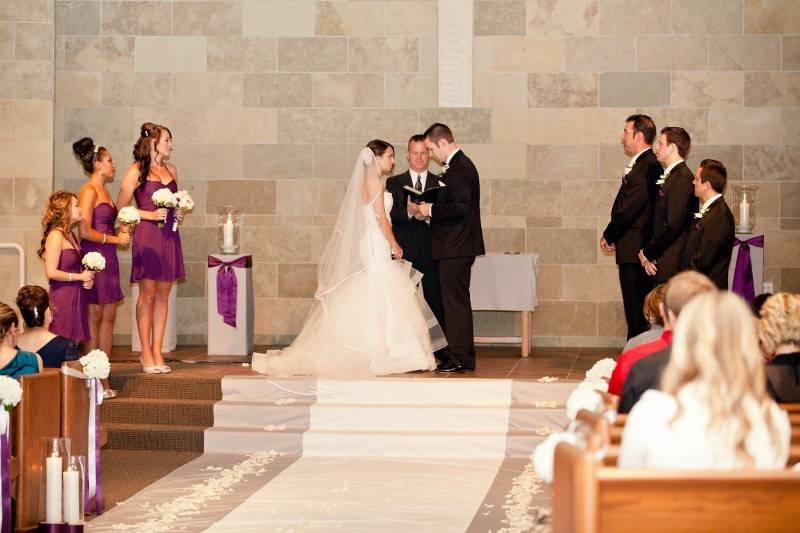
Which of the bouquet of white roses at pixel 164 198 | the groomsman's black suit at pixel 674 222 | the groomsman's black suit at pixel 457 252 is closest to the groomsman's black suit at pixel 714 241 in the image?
the groomsman's black suit at pixel 674 222

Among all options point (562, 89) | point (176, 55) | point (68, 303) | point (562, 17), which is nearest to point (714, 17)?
point (562, 17)

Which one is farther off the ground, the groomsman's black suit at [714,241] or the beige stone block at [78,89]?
the beige stone block at [78,89]

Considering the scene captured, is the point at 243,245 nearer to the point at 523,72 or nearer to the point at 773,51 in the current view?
the point at 523,72

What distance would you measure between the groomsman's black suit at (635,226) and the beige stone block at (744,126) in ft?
8.20

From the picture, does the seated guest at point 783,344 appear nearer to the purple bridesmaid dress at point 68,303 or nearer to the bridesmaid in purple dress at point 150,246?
the bridesmaid in purple dress at point 150,246

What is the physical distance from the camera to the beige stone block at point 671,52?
10.4 m

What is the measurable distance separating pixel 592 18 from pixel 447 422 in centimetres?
461

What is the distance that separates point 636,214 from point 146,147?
3.38 m

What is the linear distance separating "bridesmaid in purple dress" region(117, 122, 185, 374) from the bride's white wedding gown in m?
0.77

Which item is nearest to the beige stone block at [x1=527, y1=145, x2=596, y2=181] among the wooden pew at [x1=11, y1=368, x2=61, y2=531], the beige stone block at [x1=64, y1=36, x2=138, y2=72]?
the beige stone block at [x1=64, y1=36, x2=138, y2=72]

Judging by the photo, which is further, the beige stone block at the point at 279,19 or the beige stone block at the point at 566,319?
the beige stone block at the point at 279,19

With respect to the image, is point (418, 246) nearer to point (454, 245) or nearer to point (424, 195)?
point (424, 195)

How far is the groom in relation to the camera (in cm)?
829

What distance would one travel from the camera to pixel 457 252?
8.33 metres
